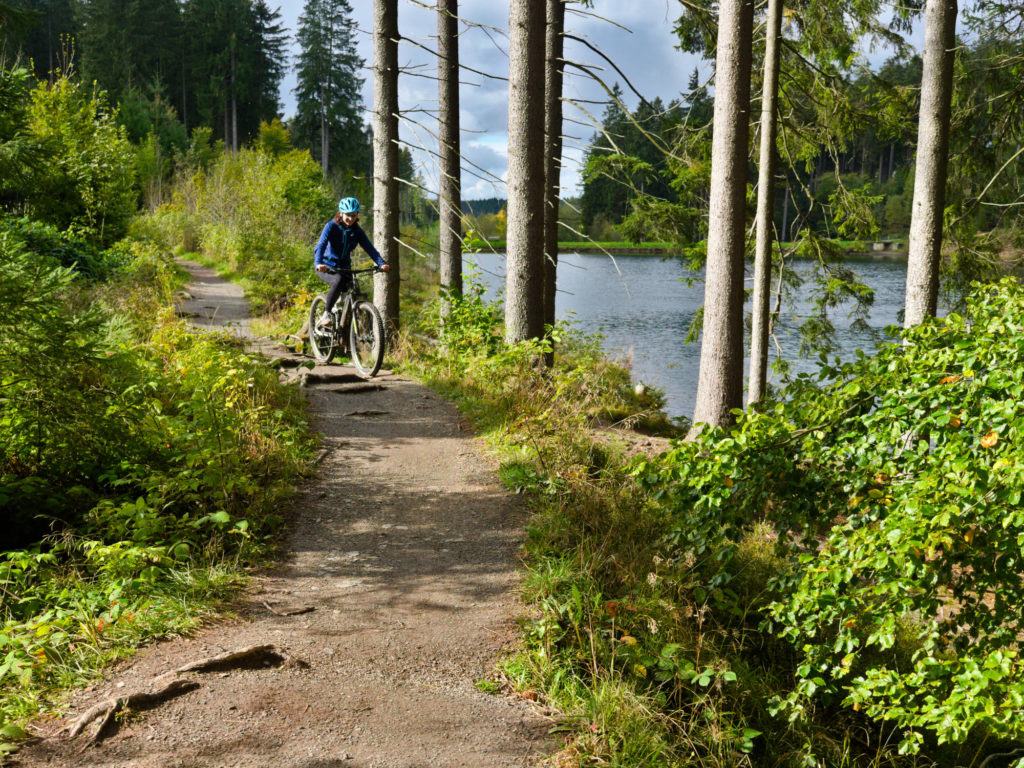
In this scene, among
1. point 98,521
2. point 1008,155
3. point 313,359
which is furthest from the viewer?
point 1008,155

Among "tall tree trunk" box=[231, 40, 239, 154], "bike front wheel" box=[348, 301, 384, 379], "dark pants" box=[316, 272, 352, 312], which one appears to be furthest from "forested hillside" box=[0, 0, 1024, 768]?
"tall tree trunk" box=[231, 40, 239, 154]

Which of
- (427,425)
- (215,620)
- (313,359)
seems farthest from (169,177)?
(215,620)

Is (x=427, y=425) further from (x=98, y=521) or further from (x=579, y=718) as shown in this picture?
(x=579, y=718)

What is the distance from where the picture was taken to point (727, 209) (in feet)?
28.2

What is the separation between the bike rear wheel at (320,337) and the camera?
1067cm

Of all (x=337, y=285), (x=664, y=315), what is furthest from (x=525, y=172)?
(x=664, y=315)

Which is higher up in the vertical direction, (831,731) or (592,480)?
(592,480)

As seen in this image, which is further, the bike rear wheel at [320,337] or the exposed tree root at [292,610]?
the bike rear wheel at [320,337]

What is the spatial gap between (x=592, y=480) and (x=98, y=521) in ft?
12.8

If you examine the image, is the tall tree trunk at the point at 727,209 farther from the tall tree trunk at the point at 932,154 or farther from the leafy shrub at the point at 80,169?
the leafy shrub at the point at 80,169

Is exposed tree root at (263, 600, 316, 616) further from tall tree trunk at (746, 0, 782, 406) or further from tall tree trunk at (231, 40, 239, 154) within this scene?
tall tree trunk at (231, 40, 239, 154)

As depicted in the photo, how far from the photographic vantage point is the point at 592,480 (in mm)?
7148

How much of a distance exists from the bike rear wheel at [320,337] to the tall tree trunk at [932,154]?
709 centimetres

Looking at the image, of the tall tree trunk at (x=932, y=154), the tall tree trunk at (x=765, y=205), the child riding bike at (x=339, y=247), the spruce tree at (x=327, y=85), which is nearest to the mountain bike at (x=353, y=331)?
the child riding bike at (x=339, y=247)
